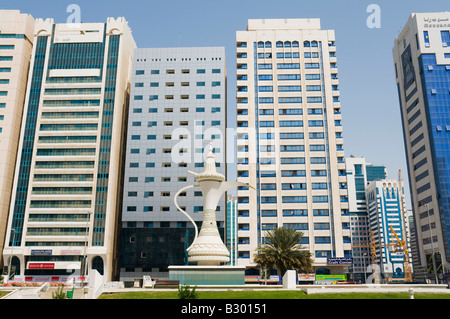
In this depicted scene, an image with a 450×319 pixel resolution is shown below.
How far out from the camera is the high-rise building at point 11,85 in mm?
91250

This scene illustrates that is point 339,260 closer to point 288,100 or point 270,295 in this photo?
point 288,100

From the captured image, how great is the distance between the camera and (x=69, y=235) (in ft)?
289

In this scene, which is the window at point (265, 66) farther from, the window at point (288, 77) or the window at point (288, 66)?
the window at point (288, 77)

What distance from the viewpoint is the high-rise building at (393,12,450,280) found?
10356 centimetres

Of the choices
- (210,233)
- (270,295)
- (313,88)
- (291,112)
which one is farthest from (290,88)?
(270,295)

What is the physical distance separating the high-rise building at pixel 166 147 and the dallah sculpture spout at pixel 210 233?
39.9 metres

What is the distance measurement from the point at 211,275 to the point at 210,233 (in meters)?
5.16

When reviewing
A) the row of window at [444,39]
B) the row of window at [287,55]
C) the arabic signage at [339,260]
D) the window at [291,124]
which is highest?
the row of window at [444,39]

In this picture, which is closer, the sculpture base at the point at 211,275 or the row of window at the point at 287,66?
the sculpture base at the point at 211,275

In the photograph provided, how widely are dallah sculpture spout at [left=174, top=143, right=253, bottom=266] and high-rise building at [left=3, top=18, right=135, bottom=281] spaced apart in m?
42.4

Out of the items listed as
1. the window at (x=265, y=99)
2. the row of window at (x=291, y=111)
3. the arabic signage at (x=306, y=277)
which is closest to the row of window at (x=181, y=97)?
the row of window at (x=291, y=111)

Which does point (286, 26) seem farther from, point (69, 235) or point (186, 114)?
point (69, 235)
